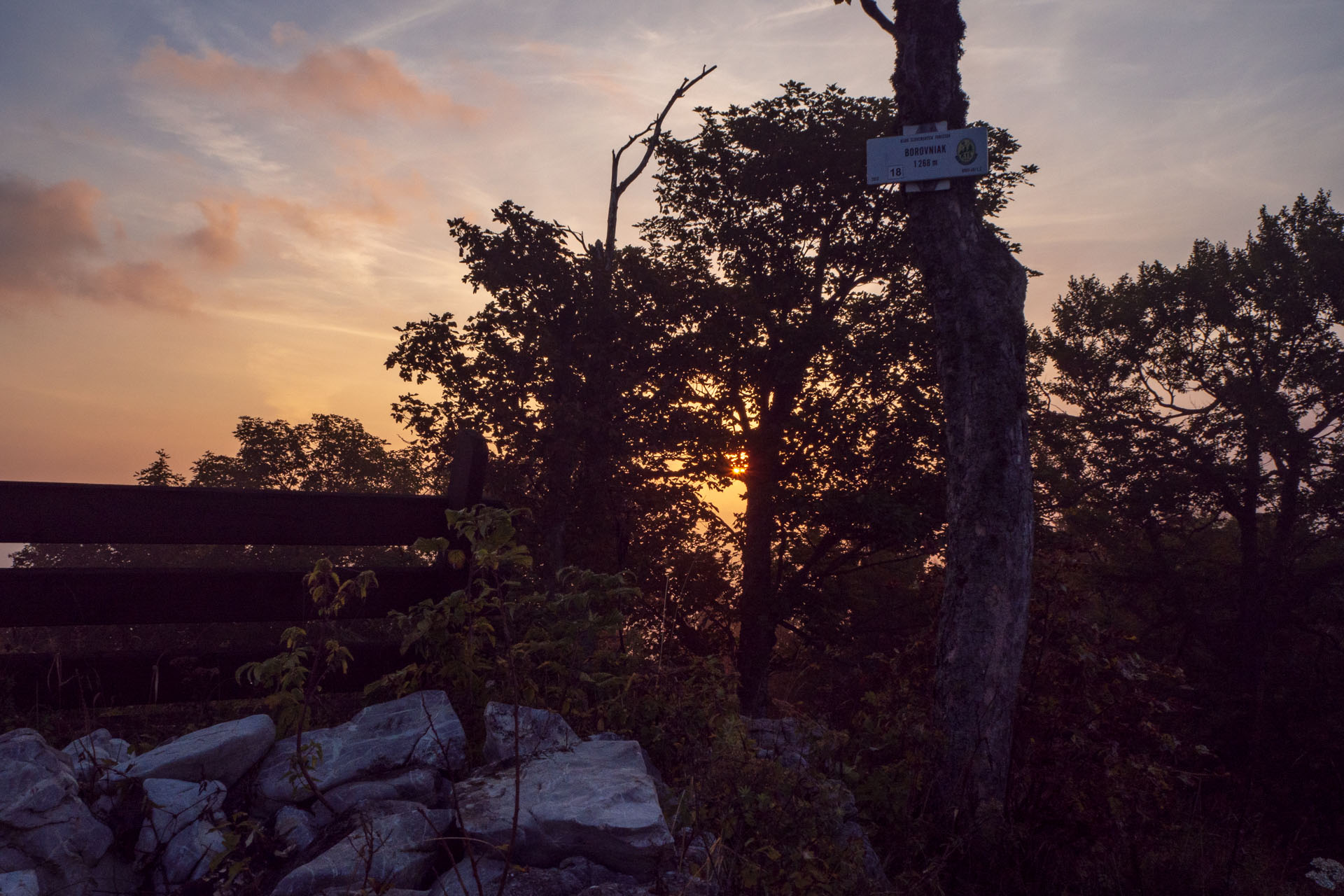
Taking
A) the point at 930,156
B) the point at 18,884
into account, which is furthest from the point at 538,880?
the point at 930,156

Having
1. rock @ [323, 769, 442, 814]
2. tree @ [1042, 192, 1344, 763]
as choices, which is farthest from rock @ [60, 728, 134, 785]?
tree @ [1042, 192, 1344, 763]

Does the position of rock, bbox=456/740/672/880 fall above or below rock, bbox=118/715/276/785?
below

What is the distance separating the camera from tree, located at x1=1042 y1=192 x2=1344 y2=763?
20.2 metres

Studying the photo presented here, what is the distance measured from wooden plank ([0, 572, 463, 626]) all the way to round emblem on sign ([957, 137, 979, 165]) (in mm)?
5276

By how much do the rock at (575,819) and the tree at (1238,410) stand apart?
755 inches

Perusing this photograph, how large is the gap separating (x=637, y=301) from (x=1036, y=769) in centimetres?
1464

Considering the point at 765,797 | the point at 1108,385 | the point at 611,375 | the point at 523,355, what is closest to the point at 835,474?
the point at 611,375

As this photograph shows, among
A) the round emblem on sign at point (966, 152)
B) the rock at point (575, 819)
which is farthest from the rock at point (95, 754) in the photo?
the round emblem on sign at point (966, 152)

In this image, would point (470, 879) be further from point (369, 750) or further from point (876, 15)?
point (876, 15)

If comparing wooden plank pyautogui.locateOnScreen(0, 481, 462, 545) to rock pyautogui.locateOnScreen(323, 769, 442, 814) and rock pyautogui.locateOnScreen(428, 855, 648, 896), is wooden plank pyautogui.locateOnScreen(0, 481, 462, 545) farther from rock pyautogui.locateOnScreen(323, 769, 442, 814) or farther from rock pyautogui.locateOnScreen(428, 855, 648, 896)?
rock pyautogui.locateOnScreen(428, 855, 648, 896)

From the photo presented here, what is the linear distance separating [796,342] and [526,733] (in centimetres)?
1465

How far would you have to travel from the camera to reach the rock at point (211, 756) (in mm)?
3326

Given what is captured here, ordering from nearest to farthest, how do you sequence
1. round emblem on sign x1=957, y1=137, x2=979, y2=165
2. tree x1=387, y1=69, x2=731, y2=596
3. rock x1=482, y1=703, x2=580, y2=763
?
rock x1=482, y1=703, x2=580, y2=763
round emblem on sign x1=957, y1=137, x2=979, y2=165
tree x1=387, y1=69, x2=731, y2=596

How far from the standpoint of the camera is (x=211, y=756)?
3379 mm
